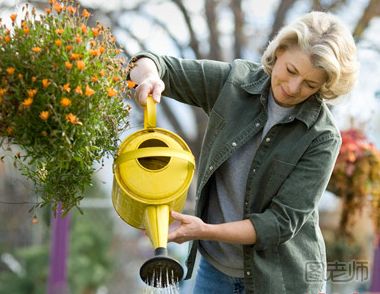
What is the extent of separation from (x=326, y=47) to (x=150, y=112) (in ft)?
1.67

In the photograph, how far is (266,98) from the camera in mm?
2373

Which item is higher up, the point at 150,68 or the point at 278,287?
the point at 150,68

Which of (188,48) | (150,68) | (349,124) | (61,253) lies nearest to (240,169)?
(150,68)

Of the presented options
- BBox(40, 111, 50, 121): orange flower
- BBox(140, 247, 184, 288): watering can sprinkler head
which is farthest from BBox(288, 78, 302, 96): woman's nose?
BBox(40, 111, 50, 121): orange flower

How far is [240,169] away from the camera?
2.34 meters

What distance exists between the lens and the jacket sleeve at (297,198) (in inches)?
86.7

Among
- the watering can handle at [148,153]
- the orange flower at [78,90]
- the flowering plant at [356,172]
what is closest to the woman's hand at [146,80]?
the watering can handle at [148,153]

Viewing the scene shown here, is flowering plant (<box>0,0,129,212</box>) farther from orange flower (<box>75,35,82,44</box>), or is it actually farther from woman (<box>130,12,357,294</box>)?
woman (<box>130,12,357,294</box>)

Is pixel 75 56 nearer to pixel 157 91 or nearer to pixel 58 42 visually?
pixel 58 42

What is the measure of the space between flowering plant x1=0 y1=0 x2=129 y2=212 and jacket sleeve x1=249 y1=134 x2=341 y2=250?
51 centimetres

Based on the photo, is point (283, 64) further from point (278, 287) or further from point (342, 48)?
point (278, 287)

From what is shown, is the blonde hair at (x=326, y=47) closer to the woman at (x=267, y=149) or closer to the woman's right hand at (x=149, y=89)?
the woman at (x=267, y=149)

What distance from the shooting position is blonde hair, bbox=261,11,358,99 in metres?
2.17

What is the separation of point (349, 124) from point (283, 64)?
238cm
